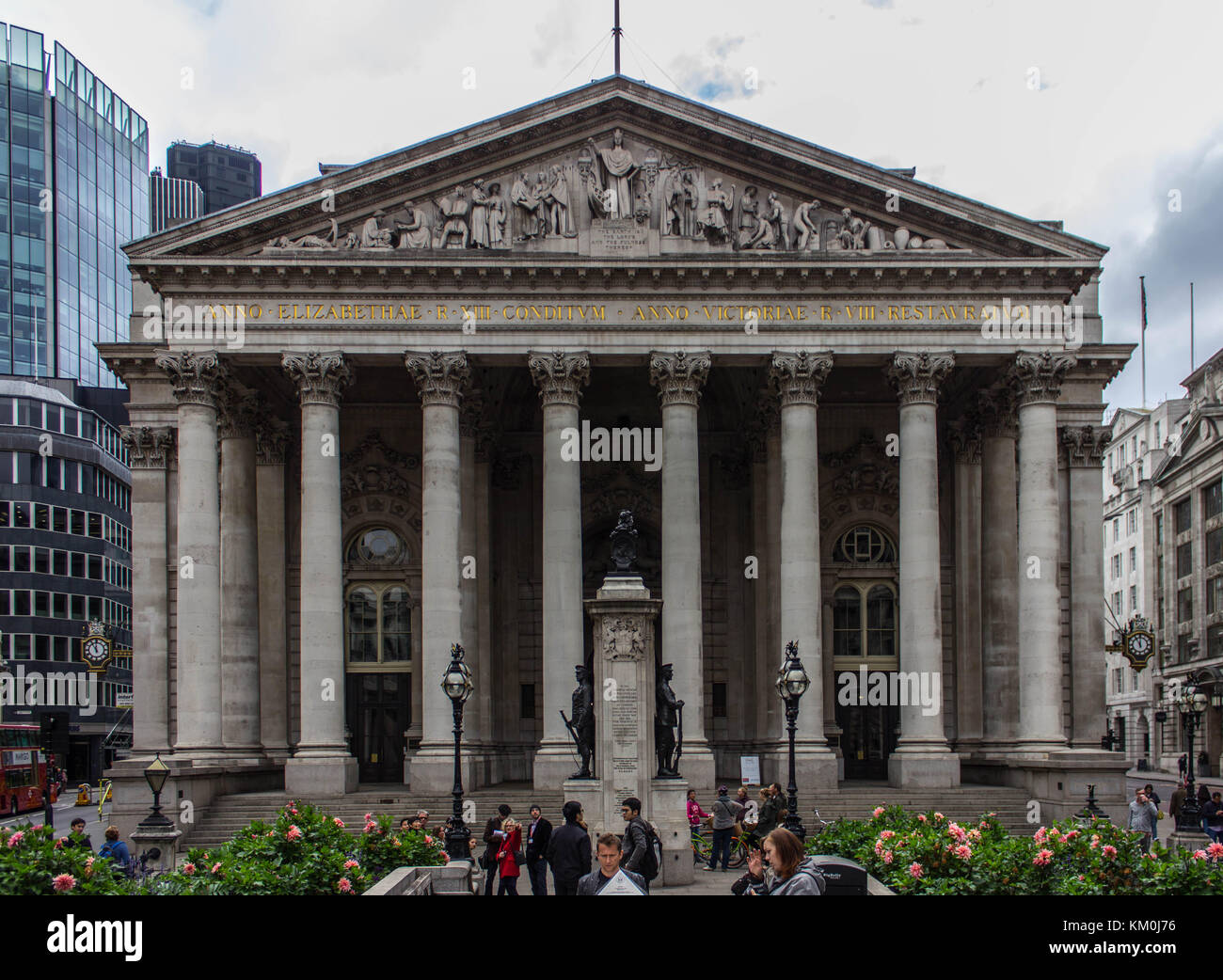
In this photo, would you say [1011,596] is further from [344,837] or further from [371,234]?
[344,837]

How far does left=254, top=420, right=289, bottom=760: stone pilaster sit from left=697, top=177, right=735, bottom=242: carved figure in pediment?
16.3 meters

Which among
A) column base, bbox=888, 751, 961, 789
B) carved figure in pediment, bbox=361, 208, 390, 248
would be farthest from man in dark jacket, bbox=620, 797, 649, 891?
carved figure in pediment, bbox=361, 208, 390, 248

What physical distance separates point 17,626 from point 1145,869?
270ft

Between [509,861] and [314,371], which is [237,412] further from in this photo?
[509,861]

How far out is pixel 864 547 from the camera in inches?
1919

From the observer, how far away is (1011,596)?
4419 centimetres

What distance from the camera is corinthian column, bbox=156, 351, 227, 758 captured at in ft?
131

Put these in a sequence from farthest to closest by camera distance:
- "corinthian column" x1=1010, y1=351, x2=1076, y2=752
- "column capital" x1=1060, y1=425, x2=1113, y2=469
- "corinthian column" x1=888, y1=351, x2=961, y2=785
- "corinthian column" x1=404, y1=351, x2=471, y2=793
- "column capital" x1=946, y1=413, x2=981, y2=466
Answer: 1. "column capital" x1=1060, y1=425, x2=1113, y2=469
2. "column capital" x1=946, y1=413, x2=981, y2=466
3. "corinthian column" x1=1010, y1=351, x2=1076, y2=752
4. "corinthian column" x1=888, y1=351, x2=961, y2=785
5. "corinthian column" x1=404, y1=351, x2=471, y2=793

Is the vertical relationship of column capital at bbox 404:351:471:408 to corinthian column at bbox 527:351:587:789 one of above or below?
above

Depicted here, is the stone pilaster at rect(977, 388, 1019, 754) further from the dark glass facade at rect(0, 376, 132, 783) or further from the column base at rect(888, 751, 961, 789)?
the dark glass facade at rect(0, 376, 132, 783)

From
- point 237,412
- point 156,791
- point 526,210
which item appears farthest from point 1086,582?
point 156,791

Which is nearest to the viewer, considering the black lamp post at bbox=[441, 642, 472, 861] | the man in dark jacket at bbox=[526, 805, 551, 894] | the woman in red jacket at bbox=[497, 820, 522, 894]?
the man in dark jacket at bbox=[526, 805, 551, 894]

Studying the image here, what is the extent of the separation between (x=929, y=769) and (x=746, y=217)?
56.6ft
